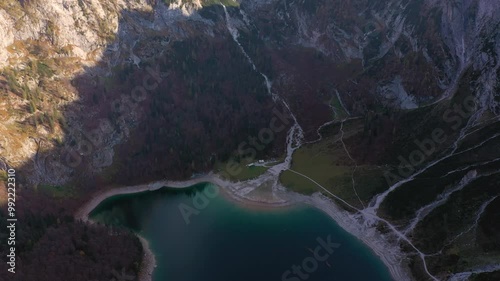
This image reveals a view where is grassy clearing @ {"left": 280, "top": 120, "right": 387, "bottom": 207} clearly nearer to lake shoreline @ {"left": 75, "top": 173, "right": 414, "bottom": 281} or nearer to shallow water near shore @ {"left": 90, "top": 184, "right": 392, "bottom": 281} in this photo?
lake shoreline @ {"left": 75, "top": 173, "right": 414, "bottom": 281}

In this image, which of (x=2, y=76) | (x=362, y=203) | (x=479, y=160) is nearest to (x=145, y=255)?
(x=362, y=203)

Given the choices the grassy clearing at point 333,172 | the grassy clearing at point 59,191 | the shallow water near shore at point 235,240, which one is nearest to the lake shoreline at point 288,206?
the shallow water near shore at point 235,240

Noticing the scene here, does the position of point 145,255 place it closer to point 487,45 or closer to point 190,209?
point 190,209

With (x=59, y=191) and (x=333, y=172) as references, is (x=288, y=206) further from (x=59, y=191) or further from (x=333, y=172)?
(x=59, y=191)

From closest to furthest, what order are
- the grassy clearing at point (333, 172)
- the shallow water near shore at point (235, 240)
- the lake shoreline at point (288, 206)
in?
1. the shallow water near shore at point (235, 240)
2. the lake shoreline at point (288, 206)
3. the grassy clearing at point (333, 172)

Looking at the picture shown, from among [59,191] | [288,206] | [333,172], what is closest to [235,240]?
[288,206]

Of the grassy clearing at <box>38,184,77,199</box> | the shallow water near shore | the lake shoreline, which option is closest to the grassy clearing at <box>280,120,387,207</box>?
the lake shoreline

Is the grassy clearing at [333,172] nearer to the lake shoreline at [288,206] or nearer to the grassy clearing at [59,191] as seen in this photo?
the lake shoreline at [288,206]
